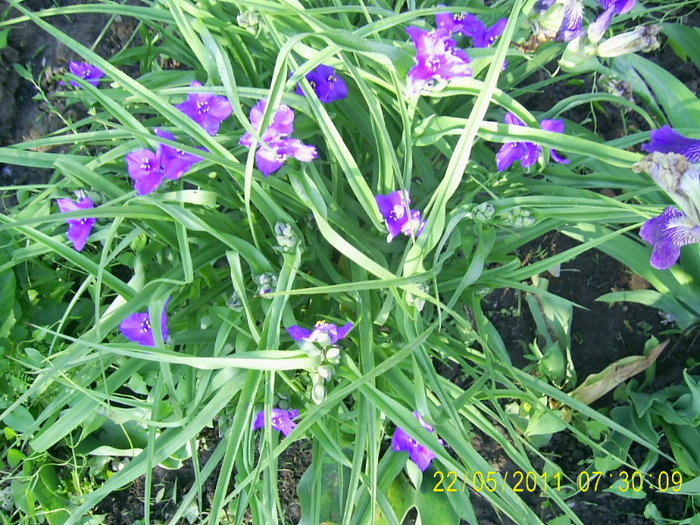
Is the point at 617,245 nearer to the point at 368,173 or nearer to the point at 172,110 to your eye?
the point at 368,173

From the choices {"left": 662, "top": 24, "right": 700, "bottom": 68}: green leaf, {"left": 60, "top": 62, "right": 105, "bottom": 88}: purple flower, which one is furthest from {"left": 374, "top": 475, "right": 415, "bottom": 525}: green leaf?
{"left": 662, "top": 24, "right": 700, "bottom": 68}: green leaf

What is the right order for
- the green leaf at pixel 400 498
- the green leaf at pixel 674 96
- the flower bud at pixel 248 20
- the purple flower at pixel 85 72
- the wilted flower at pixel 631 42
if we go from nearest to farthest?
the wilted flower at pixel 631 42 → the flower bud at pixel 248 20 → the green leaf at pixel 674 96 → the purple flower at pixel 85 72 → the green leaf at pixel 400 498

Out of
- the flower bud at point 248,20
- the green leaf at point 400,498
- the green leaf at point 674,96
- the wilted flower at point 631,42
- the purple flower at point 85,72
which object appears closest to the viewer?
the wilted flower at point 631,42

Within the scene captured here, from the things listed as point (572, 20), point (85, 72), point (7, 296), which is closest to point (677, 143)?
point (572, 20)

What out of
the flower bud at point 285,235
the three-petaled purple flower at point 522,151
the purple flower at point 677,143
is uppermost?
the purple flower at point 677,143

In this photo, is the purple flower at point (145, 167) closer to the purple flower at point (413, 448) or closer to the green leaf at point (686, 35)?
the purple flower at point (413, 448)

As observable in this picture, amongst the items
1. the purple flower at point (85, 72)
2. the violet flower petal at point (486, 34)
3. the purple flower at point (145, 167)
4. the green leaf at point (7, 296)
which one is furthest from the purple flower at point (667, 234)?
the green leaf at point (7, 296)

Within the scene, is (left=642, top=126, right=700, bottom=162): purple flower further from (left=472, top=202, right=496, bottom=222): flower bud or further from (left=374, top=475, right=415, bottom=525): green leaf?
(left=374, top=475, right=415, bottom=525): green leaf
